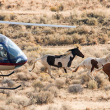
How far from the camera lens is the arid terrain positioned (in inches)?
461

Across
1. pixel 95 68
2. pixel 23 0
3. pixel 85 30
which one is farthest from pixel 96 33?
pixel 23 0

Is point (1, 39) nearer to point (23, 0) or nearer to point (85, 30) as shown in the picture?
point (85, 30)

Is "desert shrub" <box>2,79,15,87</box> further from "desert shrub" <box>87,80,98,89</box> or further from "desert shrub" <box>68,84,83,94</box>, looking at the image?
"desert shrub" <box>87,80,98,89</box>

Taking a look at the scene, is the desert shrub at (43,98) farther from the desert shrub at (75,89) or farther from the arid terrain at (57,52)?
the desert shrub at (75,89)

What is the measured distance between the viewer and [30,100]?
11.6 m

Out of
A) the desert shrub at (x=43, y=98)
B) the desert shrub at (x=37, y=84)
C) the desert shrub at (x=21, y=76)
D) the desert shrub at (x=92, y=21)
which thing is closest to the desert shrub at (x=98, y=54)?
the desert shrub at (x=21, y=76)

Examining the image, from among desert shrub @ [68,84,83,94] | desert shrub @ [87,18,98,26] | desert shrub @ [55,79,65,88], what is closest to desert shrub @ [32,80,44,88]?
desert shrub @ [55,79,65,88]

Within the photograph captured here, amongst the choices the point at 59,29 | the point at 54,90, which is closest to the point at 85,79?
the point at 54,90

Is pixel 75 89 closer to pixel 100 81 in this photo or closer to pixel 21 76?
pixel 100 81

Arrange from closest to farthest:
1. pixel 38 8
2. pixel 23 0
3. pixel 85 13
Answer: pixel 85 13 → pixel 38 8 → pixel 23 0

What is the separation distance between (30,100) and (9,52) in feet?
9.32

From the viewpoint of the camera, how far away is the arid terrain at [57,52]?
11.7 m

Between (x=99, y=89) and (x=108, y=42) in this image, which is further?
(x=108, y=42)

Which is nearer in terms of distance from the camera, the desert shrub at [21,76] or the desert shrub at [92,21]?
the desert shrub at [21,76]
